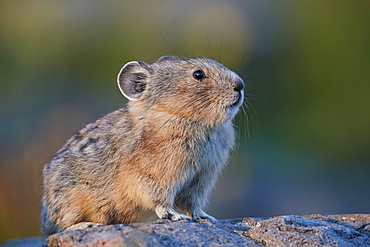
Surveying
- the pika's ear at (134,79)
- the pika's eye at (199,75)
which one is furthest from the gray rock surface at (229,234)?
the pika's ear at (134,79)

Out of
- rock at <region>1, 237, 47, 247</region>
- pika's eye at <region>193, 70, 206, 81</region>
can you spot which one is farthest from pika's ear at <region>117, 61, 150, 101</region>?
rock at <region>1, 237, 47, 247</region>

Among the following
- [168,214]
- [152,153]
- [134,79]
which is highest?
[134,79]

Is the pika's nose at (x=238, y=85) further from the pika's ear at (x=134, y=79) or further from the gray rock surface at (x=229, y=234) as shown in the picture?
the gray rock surface at (x=229, y=234)

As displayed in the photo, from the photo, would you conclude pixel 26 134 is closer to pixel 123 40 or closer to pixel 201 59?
pixel 123 40

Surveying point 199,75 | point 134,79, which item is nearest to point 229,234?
point 199,75

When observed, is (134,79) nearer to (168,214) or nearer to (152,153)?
(152,153)

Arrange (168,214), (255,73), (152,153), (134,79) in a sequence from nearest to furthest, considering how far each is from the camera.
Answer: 1. (168,214)
2. (152,153)
3. (134,79)
4. (255,73)

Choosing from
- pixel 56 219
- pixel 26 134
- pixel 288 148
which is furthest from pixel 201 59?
pixel 288 148
